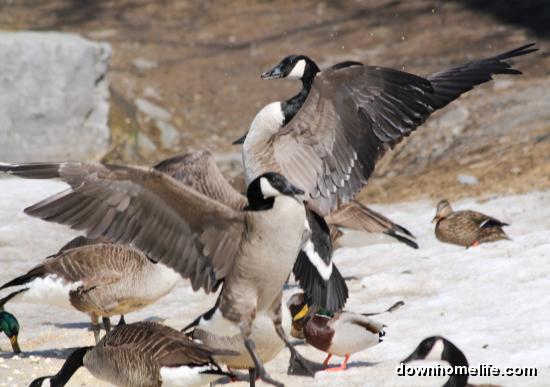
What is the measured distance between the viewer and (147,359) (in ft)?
18.4

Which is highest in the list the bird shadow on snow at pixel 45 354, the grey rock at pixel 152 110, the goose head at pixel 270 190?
the goose head at pixel 270 190

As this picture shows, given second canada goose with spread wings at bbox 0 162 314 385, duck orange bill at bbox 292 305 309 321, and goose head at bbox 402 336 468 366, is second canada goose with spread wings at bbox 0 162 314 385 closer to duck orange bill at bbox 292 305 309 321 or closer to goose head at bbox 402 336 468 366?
goose head at bbox 402 336 468 366

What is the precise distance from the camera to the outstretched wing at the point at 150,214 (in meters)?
5.57

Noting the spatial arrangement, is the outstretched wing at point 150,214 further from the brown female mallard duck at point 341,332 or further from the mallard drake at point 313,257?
the brown female mallard duck at point 341,332

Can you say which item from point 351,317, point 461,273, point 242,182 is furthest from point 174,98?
point 351,317

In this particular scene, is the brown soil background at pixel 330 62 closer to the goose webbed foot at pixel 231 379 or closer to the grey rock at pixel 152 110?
the grey rock at pixel 152 110

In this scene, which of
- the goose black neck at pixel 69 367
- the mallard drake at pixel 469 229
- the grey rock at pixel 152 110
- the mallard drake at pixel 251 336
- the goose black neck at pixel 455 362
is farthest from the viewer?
the grey rock at pixel 152 110

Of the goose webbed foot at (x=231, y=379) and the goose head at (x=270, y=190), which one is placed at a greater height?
the goose head at (x=270, y=190)

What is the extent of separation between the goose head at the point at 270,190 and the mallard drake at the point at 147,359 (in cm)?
85

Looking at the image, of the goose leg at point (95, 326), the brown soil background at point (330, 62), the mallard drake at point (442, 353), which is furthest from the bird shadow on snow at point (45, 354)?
the brown soil background at point (330, 62)

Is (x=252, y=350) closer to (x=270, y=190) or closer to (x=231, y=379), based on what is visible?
(x=231, y=379)

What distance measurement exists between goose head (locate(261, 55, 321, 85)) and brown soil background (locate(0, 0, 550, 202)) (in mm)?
3907

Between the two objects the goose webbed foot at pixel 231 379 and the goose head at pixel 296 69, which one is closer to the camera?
the goose webbed foot at pixel 231 379

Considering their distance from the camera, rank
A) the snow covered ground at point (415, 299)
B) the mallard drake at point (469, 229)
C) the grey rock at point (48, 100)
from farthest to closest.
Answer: the grey rock at point (48, 100) → the mallard drake at point (469, 229) → the snow covered ground at point (415, 299)
